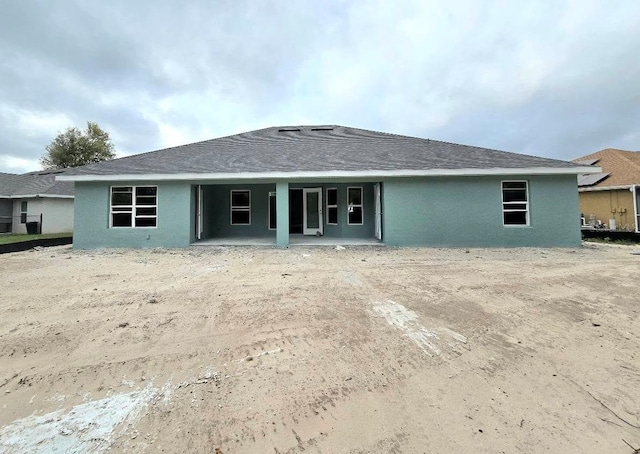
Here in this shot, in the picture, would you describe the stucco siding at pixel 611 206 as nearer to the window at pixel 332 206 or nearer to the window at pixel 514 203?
the window at pixel 514 203

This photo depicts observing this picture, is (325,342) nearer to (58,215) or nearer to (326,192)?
(326,192)

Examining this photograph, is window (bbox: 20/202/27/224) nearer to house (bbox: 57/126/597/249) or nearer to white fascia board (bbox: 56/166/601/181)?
white fascia board (bbox: 56/166/601/181)

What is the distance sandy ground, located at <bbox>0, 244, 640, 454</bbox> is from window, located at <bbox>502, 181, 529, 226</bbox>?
17.1 feet

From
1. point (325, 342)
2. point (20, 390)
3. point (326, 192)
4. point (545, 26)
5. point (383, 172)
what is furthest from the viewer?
point (326, 192)

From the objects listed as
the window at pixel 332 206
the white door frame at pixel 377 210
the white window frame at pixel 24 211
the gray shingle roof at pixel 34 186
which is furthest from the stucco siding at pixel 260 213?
the white window frame at pixel 24 211

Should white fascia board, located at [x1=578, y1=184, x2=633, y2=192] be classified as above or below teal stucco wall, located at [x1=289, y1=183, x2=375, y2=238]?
above

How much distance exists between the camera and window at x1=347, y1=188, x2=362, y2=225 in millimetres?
13133

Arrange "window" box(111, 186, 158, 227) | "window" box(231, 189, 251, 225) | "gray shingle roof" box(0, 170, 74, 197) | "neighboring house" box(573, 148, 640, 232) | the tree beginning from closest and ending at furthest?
"window" box(111, 186, 158, 227) < "window" box(231, 189, 251, 225) < "neighboring house" box(573, 148, 640, 232) < "gray shingle roof" box(0, 170, 74, 197) < the tree

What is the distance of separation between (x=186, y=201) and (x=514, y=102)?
72.9 feet

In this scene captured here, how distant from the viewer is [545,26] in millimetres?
12438

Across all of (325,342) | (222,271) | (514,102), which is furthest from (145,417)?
(514,102)

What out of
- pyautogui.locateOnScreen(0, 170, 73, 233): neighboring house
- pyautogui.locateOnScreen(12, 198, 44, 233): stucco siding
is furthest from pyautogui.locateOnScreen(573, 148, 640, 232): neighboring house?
pyautogui.locateOnScreen(12, 198, 44, 233): stucco siding

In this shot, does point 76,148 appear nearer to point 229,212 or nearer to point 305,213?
point 229,212

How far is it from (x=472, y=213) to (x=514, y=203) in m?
1.53
